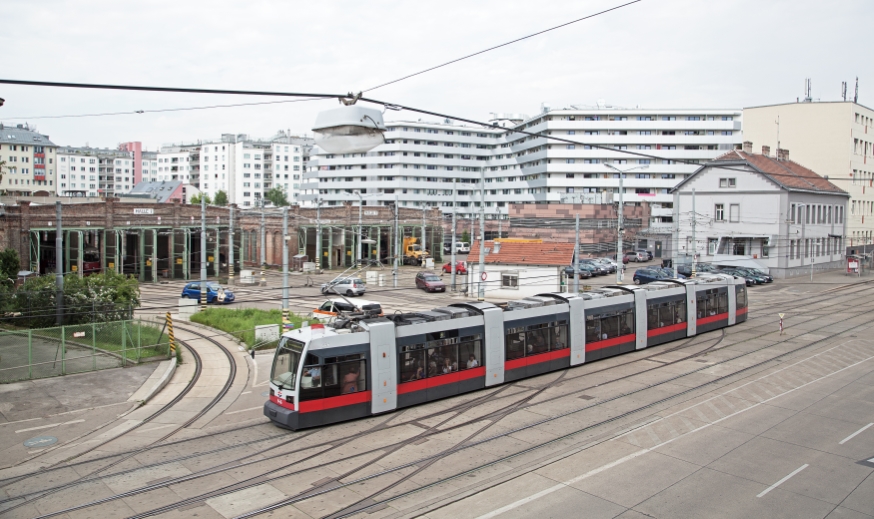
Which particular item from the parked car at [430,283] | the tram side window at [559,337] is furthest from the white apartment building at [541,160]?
the tram side window at [559,337]

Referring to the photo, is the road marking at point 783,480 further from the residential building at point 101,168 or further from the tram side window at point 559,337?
the residential building at point 101,168

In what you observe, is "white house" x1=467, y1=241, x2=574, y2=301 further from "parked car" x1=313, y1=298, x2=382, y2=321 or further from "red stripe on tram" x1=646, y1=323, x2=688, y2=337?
"red stripe on tram" x1=646, y1=323, x2=688, y2=337

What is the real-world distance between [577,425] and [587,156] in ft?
235

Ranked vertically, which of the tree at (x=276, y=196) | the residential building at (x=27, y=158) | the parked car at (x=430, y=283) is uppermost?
the residential building at (x=27, y=158)

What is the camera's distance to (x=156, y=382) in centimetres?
1977

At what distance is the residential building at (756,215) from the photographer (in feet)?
174

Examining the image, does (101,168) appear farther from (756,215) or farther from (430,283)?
(756,215)

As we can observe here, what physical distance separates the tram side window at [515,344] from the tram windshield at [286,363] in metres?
6.87

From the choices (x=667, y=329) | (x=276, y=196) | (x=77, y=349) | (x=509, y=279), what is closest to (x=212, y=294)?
(x=77, y=349)

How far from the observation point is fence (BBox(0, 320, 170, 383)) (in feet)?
65.0

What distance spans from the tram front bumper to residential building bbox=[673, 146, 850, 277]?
43768 mm

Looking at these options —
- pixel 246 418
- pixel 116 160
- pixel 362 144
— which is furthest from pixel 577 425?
pixel 116 160

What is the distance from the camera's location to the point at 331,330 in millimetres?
15594

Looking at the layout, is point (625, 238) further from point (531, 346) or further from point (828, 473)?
point (828, 473)
